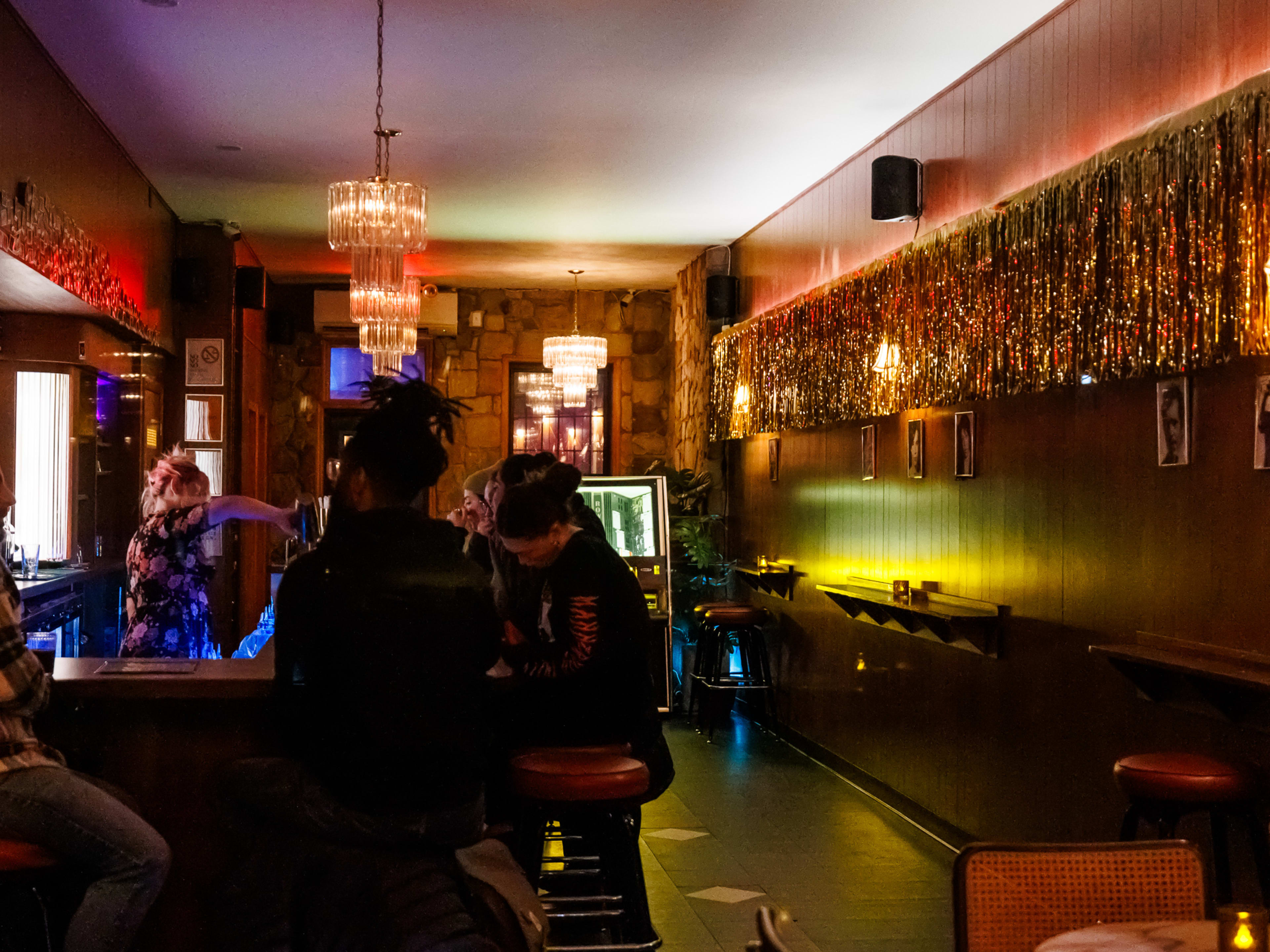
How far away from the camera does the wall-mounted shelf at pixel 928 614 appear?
5.01 meters

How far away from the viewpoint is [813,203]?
7.57 meters

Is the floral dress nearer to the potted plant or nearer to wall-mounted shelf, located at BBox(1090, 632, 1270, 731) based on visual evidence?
wall-mounted shelf, located at BBox(1090, 632, 1270, 731)

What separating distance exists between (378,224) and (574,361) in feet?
16.4

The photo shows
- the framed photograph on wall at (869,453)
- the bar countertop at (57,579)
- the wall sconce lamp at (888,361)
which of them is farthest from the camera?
the framed photograph on wall at (869,453)

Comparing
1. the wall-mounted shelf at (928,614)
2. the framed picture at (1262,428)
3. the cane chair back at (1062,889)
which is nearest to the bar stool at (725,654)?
the wall-mounted shelf at (928,614)

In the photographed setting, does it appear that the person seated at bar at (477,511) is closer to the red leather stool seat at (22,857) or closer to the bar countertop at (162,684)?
the bar countertop at (162,684)

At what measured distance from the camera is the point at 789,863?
203 inches

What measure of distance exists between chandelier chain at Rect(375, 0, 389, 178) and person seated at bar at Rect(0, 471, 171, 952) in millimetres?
3056

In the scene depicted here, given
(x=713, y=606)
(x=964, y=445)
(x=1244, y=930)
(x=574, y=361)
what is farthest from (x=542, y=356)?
(x=1244, y=930)

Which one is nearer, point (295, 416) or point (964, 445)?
point (964, 445)

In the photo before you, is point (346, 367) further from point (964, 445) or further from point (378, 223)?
point (964, 445)

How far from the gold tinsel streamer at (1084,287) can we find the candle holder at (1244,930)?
2090 mm

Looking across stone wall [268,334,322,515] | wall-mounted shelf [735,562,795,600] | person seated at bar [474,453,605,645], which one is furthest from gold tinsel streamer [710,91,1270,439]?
stone wall [268,334,322,515]

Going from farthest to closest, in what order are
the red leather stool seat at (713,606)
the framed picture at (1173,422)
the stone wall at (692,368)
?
the stone wall at (692,368)
the red leather stool seat at (713,606)
the framed picture at (1173,422)
